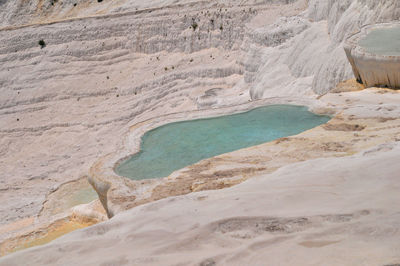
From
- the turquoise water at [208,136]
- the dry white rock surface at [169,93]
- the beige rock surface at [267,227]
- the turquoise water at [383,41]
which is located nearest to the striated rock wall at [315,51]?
the dry white rock surface at [169,93]

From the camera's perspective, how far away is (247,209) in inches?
177

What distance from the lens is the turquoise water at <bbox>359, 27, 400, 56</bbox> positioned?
11125 mm

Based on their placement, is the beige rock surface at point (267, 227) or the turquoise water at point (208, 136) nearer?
the beige rock surface at point (267, 227)

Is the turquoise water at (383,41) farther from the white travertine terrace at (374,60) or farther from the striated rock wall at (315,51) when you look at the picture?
the striated rock wall at (315,51)

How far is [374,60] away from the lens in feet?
35.6

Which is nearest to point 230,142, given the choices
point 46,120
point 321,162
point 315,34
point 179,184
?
point 179,184

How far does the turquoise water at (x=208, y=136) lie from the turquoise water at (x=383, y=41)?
2654 mm

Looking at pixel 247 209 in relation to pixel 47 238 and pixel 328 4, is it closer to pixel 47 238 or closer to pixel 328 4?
pixel 47 238

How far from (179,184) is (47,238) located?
4.19 m

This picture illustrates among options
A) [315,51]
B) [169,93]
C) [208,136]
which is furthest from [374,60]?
[169,93]

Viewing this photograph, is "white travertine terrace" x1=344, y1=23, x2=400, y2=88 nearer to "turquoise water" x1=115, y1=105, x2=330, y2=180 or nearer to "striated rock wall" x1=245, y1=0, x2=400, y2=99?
"striated rock wall" x1=245, y1=0, x2=400, y2=99

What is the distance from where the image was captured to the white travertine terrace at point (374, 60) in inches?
414

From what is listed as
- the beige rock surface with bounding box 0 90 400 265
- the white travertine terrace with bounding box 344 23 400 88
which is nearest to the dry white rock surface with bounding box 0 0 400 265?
the beige rock surface with bounding box 0 90 400 265

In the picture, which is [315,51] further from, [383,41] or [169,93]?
[169,93]
